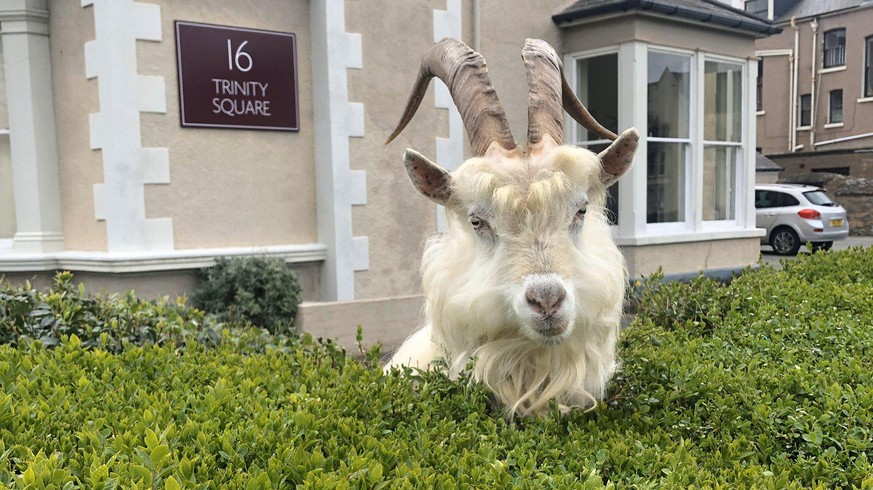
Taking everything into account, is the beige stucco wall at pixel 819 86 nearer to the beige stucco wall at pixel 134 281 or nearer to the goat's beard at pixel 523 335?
the beige stucco wall at pixel 134 281

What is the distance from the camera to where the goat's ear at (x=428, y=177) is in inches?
107

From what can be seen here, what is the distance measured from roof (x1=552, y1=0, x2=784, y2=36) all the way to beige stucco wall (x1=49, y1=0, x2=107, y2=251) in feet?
19.2

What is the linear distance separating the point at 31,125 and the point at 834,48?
115 feet

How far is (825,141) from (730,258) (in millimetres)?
26424

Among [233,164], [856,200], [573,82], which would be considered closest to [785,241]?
[856,200]

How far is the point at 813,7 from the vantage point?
3319 cm

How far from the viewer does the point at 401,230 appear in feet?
26.7

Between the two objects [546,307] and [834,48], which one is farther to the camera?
[834,48]

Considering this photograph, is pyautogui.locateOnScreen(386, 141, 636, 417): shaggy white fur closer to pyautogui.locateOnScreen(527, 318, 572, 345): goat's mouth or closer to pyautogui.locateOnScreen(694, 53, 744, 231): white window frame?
pyautogui.locateOnScreen(527, 318, 572, 345): goat's mouth

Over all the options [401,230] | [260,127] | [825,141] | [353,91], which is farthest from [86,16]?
[825,141]

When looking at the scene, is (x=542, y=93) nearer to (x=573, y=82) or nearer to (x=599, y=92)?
(x=573, y=82)

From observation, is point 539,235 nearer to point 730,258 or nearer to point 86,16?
point 86,16

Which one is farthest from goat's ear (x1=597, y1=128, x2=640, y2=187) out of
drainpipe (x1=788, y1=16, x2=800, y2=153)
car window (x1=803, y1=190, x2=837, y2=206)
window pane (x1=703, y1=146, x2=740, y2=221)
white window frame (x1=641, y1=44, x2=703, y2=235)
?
drainpipe (x1=788, y1=16, x2=800, y2=153)

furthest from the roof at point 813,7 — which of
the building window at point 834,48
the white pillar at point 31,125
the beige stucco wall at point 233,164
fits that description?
the white pillar at point 31,125
